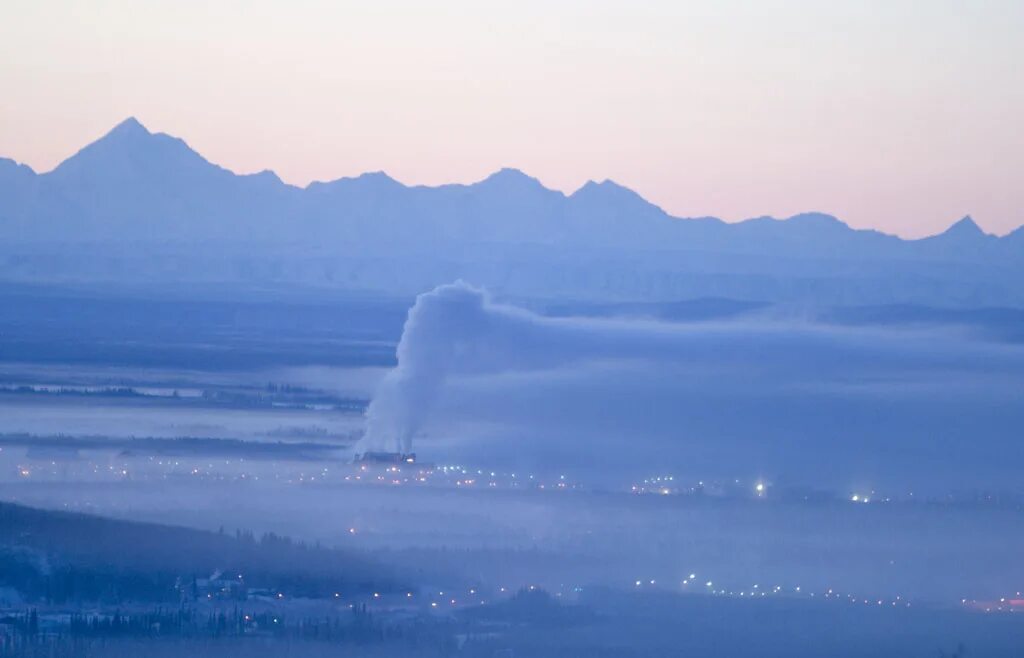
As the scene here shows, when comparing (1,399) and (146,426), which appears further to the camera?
(1,399)

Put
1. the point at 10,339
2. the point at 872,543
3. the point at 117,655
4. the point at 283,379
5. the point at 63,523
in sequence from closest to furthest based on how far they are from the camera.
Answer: the point at 117,655
the point at 63,523
the point at 872,543
the point at 283,379
the point at 10,339

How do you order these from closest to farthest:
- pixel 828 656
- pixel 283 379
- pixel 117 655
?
1. pixel 117 655
2. pixel 828 656
3. pixel 283 379

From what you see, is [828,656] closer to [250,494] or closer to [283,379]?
[250,494]

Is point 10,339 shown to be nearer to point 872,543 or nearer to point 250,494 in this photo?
point 250,494

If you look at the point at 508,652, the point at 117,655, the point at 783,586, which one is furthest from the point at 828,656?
the point at 117,655

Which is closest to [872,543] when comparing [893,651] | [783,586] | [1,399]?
[783,586]

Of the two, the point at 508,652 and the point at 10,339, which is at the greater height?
the point at 10,339

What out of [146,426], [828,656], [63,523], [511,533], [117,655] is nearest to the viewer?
[117,655]

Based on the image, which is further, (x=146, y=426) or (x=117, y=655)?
(x=146, y=426)

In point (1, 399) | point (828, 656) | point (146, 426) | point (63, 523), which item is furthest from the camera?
point (1, 399)
